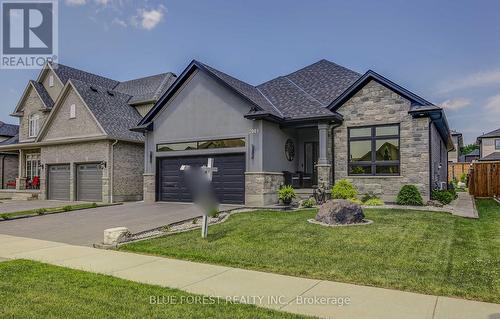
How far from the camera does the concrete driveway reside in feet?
34.6

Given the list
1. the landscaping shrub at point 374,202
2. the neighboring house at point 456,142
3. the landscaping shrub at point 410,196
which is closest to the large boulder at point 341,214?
the landscaping shrub at point 374,202

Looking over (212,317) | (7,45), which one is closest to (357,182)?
(212,317)

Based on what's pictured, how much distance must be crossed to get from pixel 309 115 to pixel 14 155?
26.7 m

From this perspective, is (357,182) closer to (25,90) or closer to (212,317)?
(212,317)

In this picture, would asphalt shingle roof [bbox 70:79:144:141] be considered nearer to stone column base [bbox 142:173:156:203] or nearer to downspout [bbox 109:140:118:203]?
downspout [bbox 109:140:118:203]

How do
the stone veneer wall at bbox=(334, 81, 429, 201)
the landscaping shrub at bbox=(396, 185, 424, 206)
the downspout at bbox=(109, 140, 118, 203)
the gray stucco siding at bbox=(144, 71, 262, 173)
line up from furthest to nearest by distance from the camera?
the downspout at bbox=(109, 140, 118, 203), the gray stucco siding at bbox=(144, 71, 262, 173), the stone veneer wall at bbox=(334, 81, 429, 201), the landscaping shrub at bbox=(396, 185, 424, 206)

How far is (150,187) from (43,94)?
15195mm

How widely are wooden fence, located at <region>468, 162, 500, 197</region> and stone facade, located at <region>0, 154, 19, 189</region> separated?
34890 mm

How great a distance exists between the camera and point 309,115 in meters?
16.1

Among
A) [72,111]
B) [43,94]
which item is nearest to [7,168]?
[43,94]

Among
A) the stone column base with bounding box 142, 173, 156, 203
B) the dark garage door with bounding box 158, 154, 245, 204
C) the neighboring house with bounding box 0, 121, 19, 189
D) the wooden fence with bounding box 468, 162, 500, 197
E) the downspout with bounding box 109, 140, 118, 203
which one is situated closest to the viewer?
the dark garage door with bounding box 158, 154, 245, 204

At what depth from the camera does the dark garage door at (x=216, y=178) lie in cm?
1634

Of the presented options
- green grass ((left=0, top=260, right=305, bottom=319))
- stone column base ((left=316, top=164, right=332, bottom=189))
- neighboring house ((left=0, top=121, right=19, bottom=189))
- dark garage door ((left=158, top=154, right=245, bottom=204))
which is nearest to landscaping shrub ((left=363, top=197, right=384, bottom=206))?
stone column base ((left=316, top=164, right=332, bottom=189))

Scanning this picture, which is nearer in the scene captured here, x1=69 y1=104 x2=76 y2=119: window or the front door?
the front door
